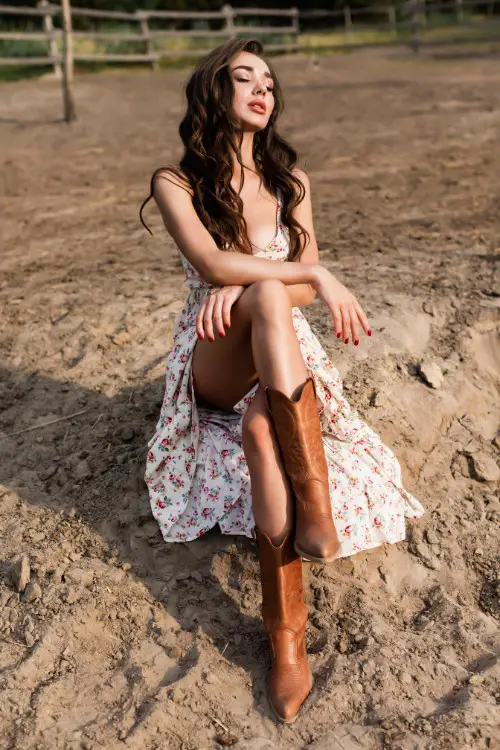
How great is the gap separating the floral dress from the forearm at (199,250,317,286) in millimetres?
255

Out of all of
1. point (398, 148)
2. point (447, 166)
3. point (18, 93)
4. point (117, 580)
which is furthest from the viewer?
point (18, 93)

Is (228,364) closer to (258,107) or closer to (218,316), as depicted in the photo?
(218,316)

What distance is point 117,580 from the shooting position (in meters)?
2.97

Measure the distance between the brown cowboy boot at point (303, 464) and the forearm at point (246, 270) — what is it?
1.40ft

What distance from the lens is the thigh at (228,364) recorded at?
279 cm

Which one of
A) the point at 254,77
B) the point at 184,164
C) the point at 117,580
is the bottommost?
the point at 117,580

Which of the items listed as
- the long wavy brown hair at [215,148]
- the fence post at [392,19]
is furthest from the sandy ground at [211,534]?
the fence post at [392,19]

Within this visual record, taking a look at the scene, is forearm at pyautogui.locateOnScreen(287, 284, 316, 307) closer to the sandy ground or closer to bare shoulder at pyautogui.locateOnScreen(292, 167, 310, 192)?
bare shoulder at pyautogui.locateOnScreen(292, 167, 310, 192)

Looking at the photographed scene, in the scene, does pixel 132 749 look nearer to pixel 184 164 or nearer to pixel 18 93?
pixel 184 164

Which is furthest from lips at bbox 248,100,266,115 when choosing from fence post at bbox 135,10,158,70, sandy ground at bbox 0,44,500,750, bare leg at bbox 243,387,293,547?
fence post at bbox 135,10,158,70

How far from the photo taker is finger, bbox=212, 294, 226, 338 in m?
2.75

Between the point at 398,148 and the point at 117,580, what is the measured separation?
274 inches

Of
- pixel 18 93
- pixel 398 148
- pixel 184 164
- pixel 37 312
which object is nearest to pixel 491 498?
pixel 184 164

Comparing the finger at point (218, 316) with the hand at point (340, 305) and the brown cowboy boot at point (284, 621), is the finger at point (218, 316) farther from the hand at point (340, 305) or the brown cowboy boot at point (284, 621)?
the brown cowboy boot at point (284, 621)
